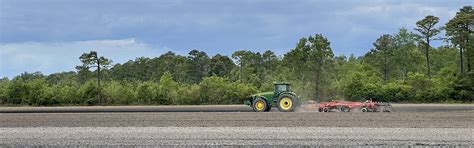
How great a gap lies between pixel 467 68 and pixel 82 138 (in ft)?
177

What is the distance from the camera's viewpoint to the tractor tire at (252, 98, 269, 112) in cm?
3088

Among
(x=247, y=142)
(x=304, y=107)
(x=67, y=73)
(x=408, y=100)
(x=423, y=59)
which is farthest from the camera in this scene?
(x=67, y=73)

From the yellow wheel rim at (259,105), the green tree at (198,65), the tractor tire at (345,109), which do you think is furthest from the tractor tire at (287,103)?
the green tree at (198,65)

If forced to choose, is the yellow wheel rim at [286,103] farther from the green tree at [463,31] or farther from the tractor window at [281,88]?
the green tree at [463,31]

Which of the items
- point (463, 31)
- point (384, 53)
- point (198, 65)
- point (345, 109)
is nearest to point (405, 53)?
point (384, 53)

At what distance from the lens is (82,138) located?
→ 15.8 metres

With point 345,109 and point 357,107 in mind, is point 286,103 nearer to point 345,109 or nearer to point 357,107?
point 345,109

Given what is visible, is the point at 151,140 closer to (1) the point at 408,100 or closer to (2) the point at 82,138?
(2) the point at 82,138

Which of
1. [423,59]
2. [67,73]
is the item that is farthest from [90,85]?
[423,59]

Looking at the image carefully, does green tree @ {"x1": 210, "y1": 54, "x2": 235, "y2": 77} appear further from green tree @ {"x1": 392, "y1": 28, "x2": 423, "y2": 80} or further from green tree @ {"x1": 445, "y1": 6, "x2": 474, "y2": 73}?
green tree @ {"x1": 445, "y1": 6, "x2": 474, "y2": 73}

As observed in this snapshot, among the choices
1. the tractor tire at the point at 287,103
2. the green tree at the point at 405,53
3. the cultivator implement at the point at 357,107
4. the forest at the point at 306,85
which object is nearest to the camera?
the tractor tire at the point at 287,103

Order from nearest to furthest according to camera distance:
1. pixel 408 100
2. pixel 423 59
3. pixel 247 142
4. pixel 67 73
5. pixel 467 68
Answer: pixel 247 142
pixel 408 100
pixel 467 68
pixel 423 59
pixel 67 73

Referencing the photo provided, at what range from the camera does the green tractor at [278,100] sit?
98.3 ft

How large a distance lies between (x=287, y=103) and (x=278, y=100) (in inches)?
20.4
